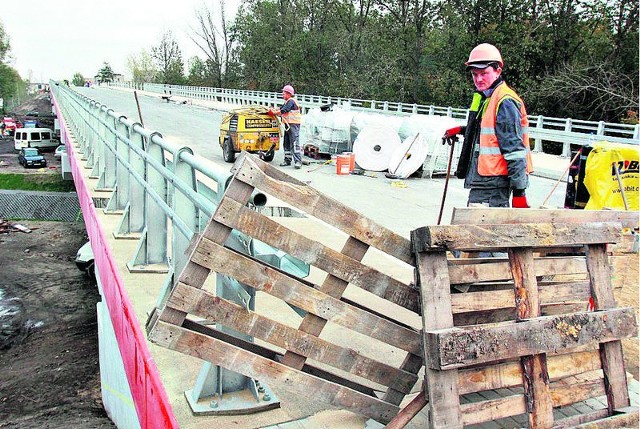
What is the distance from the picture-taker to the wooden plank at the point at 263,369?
278cm

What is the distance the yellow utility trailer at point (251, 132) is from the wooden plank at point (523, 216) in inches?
496

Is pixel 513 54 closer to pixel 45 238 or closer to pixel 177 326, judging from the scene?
pixel 45 238

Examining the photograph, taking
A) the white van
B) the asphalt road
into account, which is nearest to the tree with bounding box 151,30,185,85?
the white van

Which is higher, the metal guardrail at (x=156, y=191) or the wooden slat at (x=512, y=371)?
the metal guardrail at (x=156, y=191)

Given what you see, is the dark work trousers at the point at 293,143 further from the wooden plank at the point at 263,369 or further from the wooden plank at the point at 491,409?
the wooden plank at the point at 491,409

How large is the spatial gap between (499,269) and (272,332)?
1.22m

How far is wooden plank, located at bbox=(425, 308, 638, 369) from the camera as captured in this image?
276 cm

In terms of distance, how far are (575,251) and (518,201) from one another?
1.35 metres

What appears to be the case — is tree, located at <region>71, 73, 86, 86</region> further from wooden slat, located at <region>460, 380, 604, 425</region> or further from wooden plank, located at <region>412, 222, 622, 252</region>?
wooden slat, located at <region>460, 380, 604, 425</region>

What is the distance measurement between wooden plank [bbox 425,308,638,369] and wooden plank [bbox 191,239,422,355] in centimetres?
33

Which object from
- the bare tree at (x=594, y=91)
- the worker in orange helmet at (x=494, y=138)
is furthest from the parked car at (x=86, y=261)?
the bare tree at (x=594, y=91)

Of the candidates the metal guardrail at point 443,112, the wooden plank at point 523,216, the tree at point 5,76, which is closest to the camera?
the wooden plank at point 523,216

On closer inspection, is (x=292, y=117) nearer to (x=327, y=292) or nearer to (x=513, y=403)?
(x=327, y=292)

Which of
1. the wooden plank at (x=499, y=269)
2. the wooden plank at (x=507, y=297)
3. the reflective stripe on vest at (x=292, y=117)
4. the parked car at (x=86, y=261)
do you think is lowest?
the parked car at (x=86, y=261)
